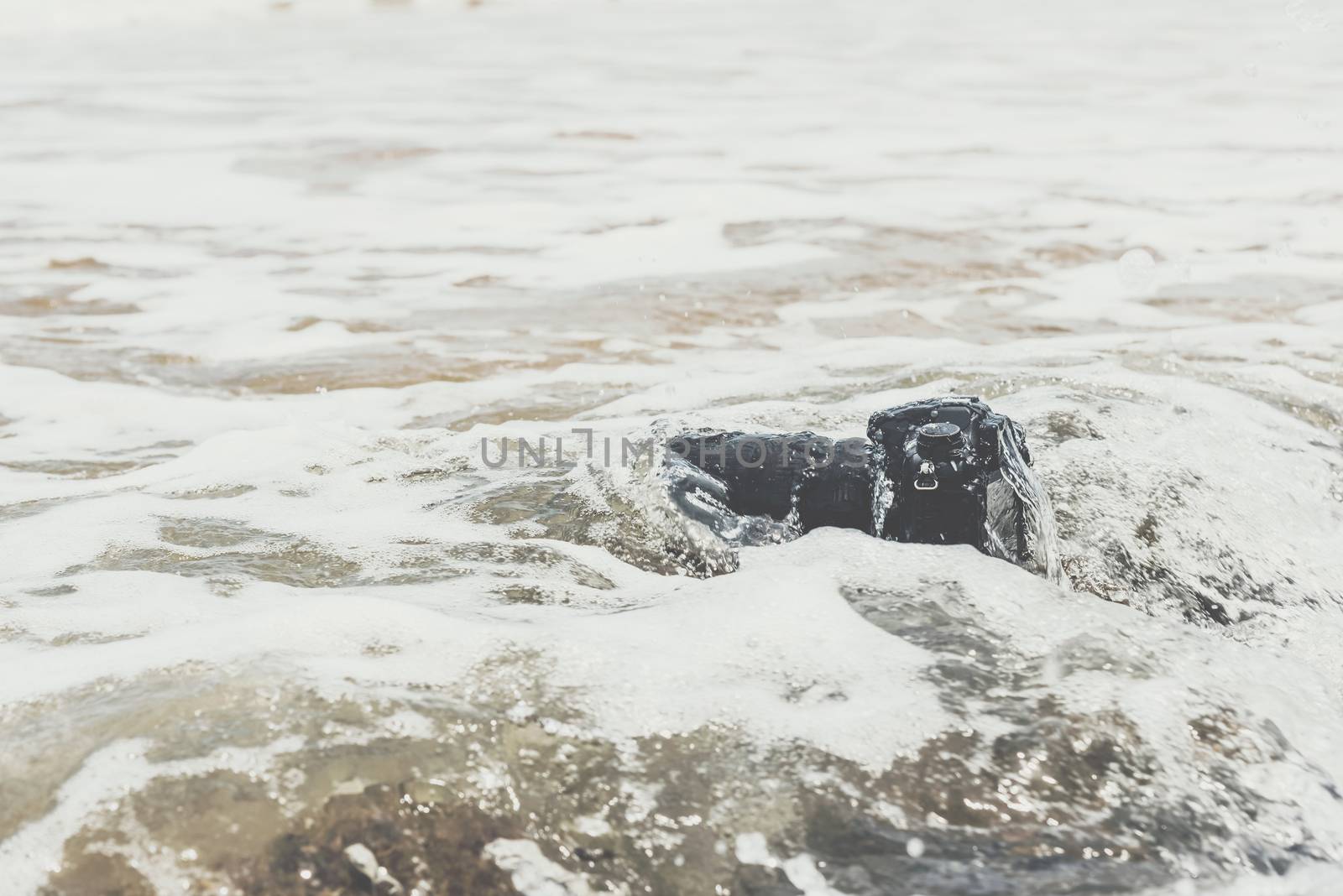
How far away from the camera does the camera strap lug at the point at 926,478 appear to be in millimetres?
2623

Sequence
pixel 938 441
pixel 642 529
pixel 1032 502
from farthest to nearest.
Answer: pixel 642 529, pixel 1032 502, pixel 938 441

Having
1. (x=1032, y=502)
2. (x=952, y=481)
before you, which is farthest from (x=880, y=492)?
(x=1032, y=502)

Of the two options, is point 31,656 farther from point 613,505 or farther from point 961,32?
point 961,32

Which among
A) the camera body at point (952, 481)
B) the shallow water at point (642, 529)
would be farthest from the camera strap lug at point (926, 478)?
the shallow water at point (642, 529)

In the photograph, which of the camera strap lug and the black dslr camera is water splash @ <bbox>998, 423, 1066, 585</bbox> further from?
the camera strap lug

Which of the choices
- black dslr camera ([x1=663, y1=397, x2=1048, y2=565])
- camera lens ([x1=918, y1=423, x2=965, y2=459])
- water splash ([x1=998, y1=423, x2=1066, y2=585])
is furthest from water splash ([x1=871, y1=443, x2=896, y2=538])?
water splash ([x1=998, y1=423, x2=1066, y2=585])

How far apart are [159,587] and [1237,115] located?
10.1 metres

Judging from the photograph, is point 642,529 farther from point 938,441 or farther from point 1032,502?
point 1032,502

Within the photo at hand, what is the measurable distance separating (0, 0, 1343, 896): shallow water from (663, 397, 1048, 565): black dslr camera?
0.09 metres

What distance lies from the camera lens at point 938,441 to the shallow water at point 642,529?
21cm

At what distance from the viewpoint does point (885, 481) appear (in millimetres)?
2729

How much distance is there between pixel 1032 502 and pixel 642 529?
0.89 m

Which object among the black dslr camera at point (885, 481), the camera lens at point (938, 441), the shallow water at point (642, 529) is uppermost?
the camera lens at point (938, 441)

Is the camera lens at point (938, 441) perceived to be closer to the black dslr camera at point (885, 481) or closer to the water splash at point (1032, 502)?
the black dslr camera at point (885, 481)
